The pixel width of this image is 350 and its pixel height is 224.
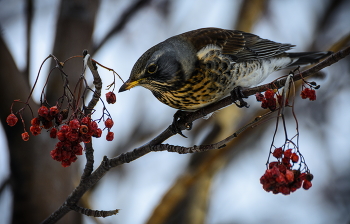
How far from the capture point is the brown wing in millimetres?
3290

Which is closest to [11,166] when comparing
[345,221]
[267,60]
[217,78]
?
[217,78]

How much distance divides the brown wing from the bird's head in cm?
23

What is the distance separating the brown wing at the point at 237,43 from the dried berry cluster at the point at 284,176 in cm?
146

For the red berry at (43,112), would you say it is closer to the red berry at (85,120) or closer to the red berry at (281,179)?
the red berry at (85,120)

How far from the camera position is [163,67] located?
2906mm

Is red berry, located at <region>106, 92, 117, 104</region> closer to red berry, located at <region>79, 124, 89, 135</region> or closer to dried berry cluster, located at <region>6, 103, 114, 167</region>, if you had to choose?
Result: dried berry cluster, located at <region>6, 103, 114, 167</region>

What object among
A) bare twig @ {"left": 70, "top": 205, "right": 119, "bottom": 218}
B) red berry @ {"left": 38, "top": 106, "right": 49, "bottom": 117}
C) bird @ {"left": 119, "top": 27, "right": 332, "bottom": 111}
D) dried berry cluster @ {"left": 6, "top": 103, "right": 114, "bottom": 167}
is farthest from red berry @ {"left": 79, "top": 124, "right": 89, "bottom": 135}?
bird @ {"left": 119, "top": 27, "right": 332, "bottom": 111}

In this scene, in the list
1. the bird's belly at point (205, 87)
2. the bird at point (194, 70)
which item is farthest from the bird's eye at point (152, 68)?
the bird's belly at point (205, 87)

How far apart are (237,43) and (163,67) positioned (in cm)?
100

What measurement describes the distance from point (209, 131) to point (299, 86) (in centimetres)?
124

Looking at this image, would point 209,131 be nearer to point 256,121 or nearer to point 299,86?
point 299,86

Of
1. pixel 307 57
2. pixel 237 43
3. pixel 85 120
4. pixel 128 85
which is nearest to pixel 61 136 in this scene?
pixel 85 120

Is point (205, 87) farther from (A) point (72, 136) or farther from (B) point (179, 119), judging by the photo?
(A) point (72, 136)

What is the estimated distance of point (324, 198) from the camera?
17.6 feet
